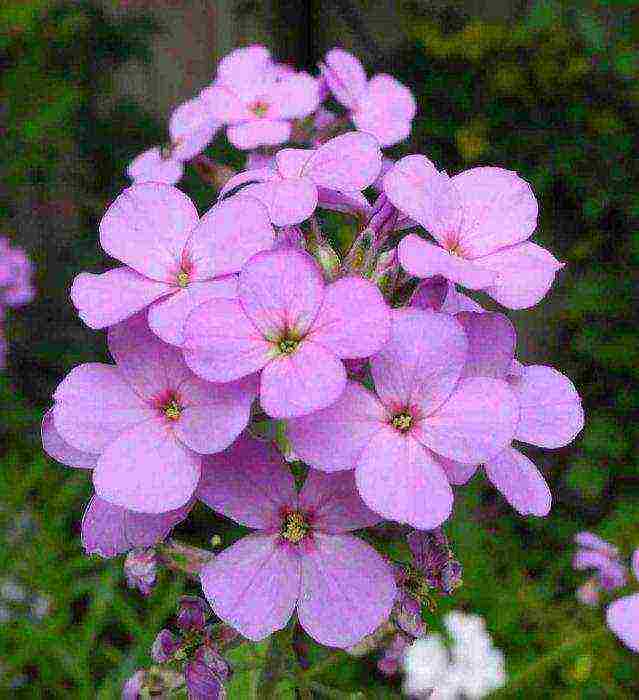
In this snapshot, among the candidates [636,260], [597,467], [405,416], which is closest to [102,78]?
[636,260]

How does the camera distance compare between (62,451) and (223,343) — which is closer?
(223,343)

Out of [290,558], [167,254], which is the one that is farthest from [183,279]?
[290,558]

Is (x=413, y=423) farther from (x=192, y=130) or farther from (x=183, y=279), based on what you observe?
(x=192, y=130)

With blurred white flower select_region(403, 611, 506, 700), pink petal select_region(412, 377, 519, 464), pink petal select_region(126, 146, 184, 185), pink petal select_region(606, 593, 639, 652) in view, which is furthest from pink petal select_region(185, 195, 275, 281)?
blurred white flower select_region(403, 611, 506, 700)

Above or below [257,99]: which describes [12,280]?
below

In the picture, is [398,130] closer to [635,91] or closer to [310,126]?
[310,126]
